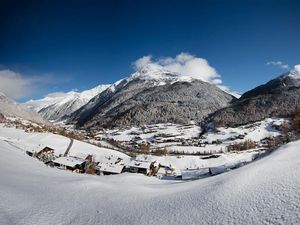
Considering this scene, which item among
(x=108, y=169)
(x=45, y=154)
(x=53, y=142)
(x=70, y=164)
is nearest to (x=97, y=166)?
(x=108, y=169)

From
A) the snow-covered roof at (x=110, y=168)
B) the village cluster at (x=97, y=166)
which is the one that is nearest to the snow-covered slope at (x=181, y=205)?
the village cluster at (x=97, y=166)

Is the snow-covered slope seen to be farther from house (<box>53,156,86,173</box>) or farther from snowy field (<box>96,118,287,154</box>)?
snowy field (<box>96,118,287,154</box>)

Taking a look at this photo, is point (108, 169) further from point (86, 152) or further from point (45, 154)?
point (86, 152)

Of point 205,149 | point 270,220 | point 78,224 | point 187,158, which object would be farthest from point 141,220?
point 205,149

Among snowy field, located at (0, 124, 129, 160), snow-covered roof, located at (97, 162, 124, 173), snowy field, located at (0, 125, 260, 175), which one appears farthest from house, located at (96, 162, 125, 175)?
snowy field, located at (0, 124, 129, 160)

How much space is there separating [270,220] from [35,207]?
24.2ft

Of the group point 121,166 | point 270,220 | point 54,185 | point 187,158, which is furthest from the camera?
point 187,158

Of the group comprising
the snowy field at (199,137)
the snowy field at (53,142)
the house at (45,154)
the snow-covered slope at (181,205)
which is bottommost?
the snow-covered slope at (181,205)

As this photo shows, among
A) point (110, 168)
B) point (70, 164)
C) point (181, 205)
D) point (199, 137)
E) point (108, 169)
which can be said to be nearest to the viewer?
point (181, 205)

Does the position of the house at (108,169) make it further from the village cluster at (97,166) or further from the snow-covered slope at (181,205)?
the snow-covered slope at (181,205)

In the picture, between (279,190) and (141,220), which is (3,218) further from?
(279,190)

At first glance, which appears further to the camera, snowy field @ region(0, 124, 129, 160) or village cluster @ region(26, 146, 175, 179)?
snowy field @ region(0, 124, 129, 160)

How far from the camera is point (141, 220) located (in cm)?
766

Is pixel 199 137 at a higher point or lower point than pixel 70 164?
higher
